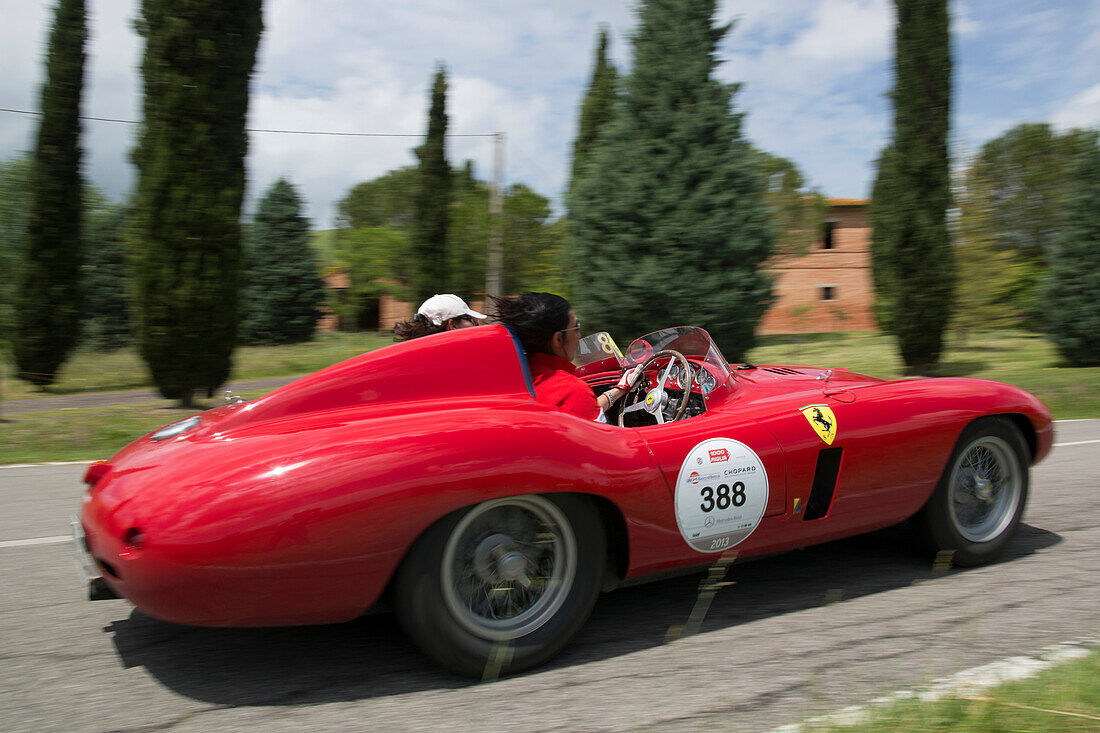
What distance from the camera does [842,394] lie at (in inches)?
139

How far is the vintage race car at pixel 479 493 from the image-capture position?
2.39m

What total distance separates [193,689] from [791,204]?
26.8 metres

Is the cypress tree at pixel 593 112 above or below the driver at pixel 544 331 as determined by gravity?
above

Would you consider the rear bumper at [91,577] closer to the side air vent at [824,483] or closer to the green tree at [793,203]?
the side air vent at [824,483]

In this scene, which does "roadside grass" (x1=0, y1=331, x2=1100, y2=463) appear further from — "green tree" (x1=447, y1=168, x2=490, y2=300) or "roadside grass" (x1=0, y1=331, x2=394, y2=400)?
"green tree" (x1=447, y1=168, x2=490, y2=300)

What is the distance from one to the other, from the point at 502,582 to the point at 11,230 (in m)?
22.6

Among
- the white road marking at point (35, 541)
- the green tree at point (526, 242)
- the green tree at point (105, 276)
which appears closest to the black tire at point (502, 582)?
the white road marking at point (35, 541)

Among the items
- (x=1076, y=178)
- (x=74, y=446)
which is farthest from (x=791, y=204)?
(x=74, y=446)

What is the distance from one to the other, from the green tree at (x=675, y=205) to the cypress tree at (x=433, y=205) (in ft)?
38.3

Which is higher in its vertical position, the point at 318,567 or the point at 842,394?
the point at 842,394

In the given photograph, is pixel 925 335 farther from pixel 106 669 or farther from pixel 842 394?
pixel 106 669

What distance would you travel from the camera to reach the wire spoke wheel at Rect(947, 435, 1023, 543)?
373 centimetres

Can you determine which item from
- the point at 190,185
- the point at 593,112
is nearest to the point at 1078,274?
the point at 593,112

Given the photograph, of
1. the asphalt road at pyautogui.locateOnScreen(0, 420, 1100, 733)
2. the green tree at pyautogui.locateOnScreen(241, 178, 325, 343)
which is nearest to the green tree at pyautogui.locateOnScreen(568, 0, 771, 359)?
the asphalt road at pyautogui.locateOnScreen(0, 420, 1100, 733)
